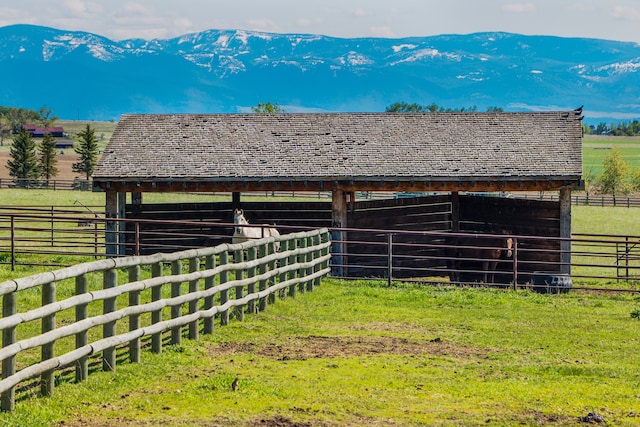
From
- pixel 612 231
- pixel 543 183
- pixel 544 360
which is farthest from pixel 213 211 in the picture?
pixel 612 231

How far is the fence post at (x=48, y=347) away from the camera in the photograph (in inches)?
353

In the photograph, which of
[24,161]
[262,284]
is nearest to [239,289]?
[262,284]

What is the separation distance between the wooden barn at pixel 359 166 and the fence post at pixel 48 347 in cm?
1486

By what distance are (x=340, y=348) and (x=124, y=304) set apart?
14.3 feet

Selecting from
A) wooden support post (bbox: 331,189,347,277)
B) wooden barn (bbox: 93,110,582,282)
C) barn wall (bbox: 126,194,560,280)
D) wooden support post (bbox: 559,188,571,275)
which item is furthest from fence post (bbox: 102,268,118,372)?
wooden support post (bbox: 559,188,571,275)

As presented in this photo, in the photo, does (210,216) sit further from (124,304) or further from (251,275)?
(251,275)

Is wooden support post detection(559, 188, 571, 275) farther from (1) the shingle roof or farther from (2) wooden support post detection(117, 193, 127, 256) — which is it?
(2) wooden support post detection(117, 193, 127, 256)

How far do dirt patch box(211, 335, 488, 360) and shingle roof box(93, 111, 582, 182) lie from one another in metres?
11.4

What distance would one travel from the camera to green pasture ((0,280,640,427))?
8.79m

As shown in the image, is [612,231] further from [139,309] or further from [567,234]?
[139,309]

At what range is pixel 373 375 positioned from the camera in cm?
1064

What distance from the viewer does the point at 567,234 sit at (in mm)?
23578

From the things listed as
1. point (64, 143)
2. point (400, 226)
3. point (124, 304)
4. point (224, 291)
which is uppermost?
point (64, 143)

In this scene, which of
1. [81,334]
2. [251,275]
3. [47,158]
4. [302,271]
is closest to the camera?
[81,334]
